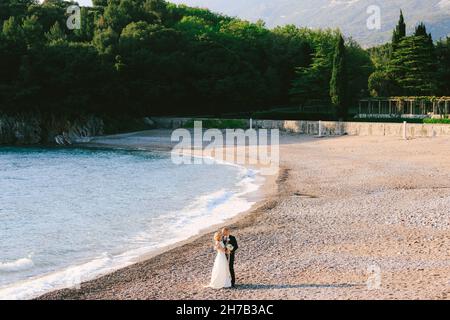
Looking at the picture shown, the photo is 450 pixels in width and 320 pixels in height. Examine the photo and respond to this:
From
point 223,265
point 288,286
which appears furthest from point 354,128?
point 223,265

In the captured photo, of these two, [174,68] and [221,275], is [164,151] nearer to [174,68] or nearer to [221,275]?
[174,68]

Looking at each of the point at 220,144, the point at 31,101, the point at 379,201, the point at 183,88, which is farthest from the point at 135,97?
the point at 379,201

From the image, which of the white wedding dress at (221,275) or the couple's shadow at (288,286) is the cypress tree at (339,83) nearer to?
the couple's shadow at (288,286)

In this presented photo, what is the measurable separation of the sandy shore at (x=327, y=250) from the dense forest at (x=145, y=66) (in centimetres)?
3650

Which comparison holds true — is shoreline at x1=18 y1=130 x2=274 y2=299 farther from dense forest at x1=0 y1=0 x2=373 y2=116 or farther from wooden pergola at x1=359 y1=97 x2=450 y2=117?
wooden pergola at x1=359 y1=97 x2=450 y2=117

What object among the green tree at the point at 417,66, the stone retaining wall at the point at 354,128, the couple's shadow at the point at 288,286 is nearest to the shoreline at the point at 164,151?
the couple's shadow at the point at 288,286

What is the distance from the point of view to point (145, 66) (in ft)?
223

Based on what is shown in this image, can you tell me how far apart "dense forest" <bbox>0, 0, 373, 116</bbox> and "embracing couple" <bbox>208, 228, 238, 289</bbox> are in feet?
157

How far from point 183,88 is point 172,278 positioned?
5879 centimetres

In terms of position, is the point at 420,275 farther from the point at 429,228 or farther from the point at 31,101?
the point at 31,101

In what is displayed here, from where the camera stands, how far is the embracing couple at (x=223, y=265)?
11656 millimetres

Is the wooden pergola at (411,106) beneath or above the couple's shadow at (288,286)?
above

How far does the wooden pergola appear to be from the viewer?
56.4m

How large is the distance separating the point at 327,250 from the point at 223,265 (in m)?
3.91
